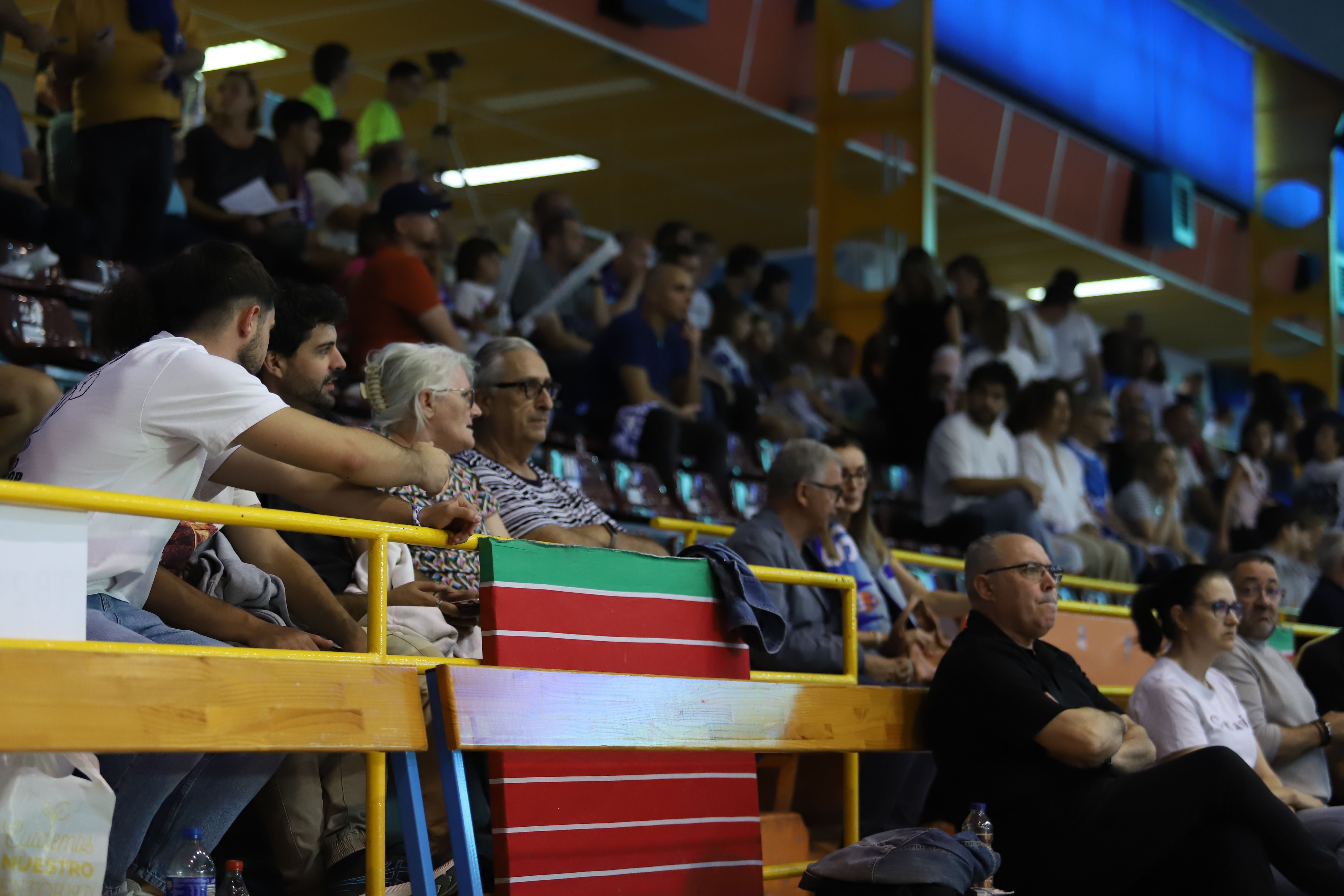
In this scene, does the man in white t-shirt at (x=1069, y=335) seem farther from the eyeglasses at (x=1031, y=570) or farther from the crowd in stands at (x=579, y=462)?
the eyeglasses at (x=1031, y=570)

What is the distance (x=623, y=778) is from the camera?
11.2 ft

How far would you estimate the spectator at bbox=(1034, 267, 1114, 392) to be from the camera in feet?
35.2

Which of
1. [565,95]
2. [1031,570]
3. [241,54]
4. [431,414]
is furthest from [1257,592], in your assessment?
[241,54]

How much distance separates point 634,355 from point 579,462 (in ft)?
1.98

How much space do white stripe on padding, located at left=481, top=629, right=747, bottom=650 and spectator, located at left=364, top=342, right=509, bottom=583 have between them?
0.65 metres

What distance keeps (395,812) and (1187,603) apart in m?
2.68

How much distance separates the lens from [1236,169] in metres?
16.4

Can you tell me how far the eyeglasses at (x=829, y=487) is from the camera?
487 cm

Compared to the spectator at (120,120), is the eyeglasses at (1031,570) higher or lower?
lower

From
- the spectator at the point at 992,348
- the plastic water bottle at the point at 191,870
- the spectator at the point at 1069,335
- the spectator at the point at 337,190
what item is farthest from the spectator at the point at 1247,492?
the plastic water bottle at the point at 191,870

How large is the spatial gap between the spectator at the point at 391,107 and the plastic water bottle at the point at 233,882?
5.90m

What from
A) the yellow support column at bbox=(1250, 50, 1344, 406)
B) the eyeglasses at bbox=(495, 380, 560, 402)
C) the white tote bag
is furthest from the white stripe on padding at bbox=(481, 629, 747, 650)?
the yellow support column at bbox=(1250, 50, 1344, 406)

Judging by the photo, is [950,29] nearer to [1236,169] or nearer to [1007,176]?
[1007,176]

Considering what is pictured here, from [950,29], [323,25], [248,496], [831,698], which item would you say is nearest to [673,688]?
[831,698]
